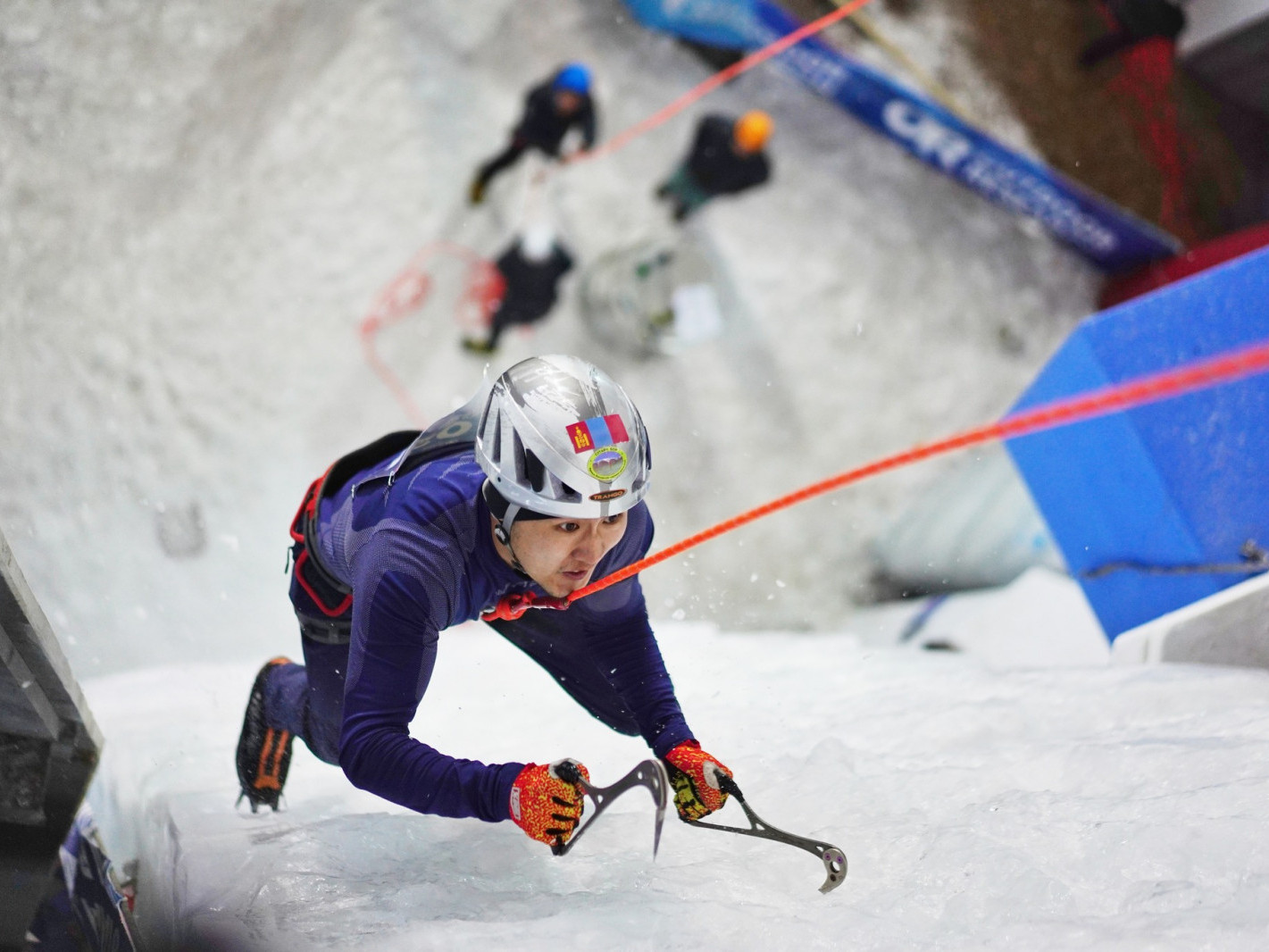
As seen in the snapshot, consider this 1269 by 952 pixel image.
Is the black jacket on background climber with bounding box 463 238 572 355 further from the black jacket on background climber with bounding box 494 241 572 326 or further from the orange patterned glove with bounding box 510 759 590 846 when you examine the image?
the orange patterned glove with bounding box 510 759 590 846

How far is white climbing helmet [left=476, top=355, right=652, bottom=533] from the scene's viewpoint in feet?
5.56

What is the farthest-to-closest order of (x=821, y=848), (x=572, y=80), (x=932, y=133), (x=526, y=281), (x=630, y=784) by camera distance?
1. (x=932, y=133)
2. (x=526, y=281)
3. (x=572, y=80)
4. (x=821, y=848)
5. (x=630, y=784)

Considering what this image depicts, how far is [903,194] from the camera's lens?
5949 mm

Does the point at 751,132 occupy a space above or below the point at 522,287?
above

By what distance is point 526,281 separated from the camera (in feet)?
16.2

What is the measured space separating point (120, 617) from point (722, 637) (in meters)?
2.29

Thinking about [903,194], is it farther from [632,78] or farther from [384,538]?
[384,538]

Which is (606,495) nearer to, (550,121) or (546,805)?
(546,805)

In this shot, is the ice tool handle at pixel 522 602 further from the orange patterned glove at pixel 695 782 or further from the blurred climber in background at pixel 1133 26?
the blurred climber in background at pixel 1133 26

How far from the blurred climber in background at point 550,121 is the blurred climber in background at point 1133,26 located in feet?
11.4

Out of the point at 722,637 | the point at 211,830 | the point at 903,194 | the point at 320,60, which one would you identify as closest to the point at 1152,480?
the point at 722,637

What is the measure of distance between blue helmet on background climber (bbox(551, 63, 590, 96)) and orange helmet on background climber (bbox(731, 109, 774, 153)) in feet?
2.57

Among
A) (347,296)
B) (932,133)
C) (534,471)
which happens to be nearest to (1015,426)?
(534,471)

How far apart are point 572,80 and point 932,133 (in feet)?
7.24
